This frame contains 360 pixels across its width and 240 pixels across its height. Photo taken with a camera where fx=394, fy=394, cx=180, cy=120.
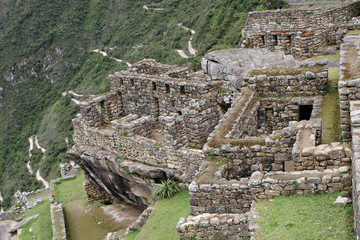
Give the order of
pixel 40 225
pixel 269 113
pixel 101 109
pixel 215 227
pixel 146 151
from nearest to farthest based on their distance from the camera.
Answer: pixel 215 227
pixel 269 113
pixel 146 151
pixel 101 109
pixel 40 225

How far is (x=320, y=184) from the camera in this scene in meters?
6.55

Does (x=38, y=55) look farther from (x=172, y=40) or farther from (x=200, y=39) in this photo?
(x=200, y=39)

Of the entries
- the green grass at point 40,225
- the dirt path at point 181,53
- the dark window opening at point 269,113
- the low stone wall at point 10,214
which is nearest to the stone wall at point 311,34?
the dark window opening at point 269,113

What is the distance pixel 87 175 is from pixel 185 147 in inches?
305

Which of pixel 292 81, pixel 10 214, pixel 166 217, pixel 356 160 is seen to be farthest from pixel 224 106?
pixel 10 214

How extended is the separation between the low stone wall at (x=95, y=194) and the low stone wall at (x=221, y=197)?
515 inches

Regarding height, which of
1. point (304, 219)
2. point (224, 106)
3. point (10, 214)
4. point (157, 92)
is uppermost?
point (157, 92)

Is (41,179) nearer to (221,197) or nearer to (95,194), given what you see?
(95,194)

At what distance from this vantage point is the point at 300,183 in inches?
264

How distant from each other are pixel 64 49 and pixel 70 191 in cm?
9247

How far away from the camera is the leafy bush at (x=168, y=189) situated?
1291 centimetres

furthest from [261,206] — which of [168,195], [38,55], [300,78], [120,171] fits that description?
[38,55]

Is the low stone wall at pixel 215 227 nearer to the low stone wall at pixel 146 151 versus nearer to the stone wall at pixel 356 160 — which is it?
the stone wall at pixel 356 160

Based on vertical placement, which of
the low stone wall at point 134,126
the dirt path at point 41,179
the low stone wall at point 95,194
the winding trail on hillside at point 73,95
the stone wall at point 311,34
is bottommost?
the dirt path at point 41,179
